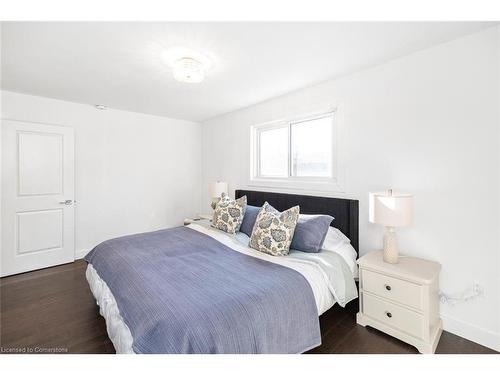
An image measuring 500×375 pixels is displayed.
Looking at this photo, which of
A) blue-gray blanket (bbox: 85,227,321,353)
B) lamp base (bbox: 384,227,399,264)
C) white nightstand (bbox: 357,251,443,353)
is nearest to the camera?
blue-gray blanket (bbox: 85,227,321,353)

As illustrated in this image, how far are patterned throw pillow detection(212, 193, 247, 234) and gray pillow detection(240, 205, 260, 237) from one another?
0.05m

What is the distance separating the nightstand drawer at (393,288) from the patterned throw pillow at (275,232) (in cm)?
69

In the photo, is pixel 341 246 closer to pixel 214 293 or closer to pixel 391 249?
pixel 391 249

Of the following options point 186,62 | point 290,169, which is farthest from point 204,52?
point 290,169

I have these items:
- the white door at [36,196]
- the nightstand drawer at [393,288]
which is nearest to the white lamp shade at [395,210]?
the nightstand drawer at [393,288]

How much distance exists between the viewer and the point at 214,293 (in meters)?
1.44

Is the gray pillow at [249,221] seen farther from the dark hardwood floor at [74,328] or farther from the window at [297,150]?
the dark hardwood floor at [74,328]

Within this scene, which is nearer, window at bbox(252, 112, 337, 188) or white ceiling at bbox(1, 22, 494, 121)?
white ceiling at bbox(1, 22, 494, 121)

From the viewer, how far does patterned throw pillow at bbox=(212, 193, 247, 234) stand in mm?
2857

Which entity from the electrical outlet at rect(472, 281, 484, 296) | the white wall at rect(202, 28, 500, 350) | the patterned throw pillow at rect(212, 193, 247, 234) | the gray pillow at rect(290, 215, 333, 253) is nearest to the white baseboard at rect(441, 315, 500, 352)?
the white wall at rect(202, 28, 500, 350)

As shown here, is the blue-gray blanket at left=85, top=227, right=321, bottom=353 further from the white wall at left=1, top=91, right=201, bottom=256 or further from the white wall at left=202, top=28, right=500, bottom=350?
the white wall at left=1, top=91, right=201, bottom=256

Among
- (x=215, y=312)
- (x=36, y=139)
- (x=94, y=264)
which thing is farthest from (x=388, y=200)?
(x=36, y=139)

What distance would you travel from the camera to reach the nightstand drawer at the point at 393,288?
67.6 inches
